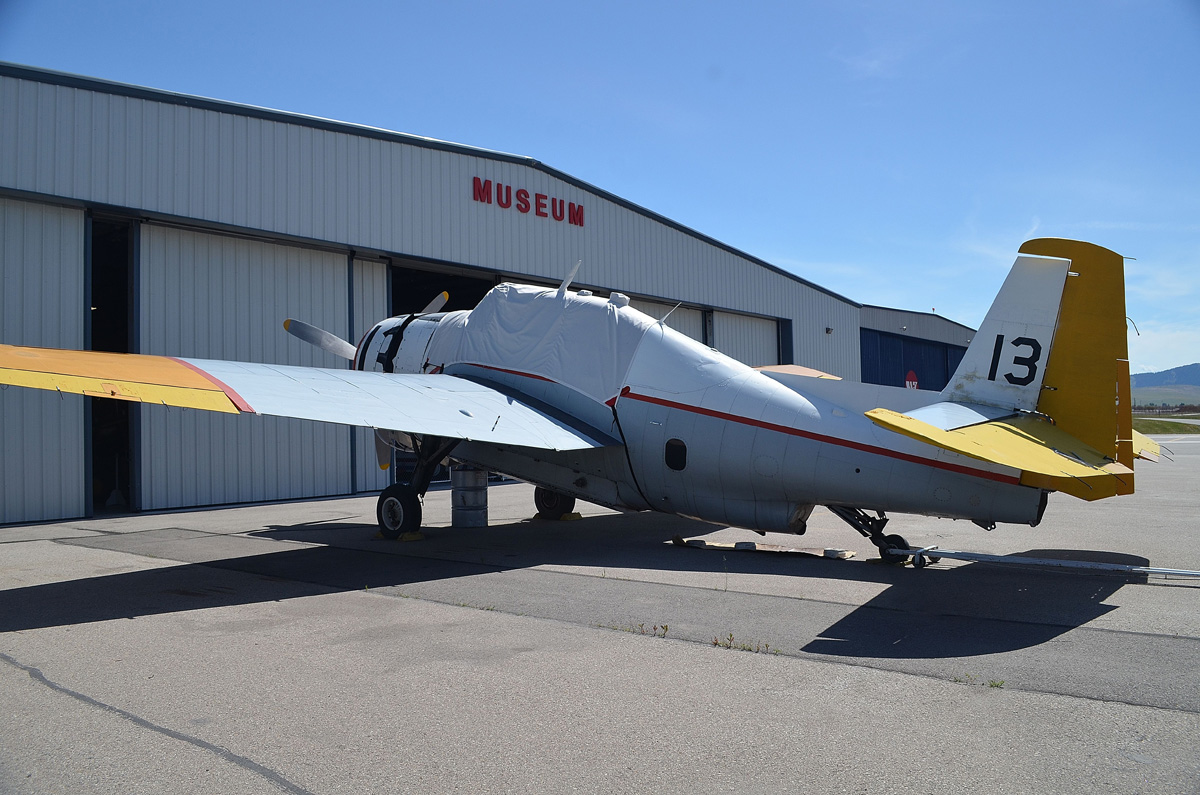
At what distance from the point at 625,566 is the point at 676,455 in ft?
5.33

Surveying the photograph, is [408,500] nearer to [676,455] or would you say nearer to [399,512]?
[399,512]

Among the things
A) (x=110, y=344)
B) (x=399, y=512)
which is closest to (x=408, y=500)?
(x=399, y=512)

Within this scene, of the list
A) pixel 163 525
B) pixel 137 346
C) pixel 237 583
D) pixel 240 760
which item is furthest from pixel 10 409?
pixel 240 760

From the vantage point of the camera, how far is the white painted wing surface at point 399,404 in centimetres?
872

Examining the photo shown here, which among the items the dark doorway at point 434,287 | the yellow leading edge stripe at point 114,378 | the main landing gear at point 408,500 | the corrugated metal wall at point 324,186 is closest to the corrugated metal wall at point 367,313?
the corrugated metal wall at point 324,186

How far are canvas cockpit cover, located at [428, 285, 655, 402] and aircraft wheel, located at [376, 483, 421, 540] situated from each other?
92.9 inches

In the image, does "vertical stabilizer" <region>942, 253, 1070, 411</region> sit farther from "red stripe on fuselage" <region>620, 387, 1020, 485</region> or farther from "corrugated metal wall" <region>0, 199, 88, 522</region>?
"corrugated metal wall" <region>0, 199, 88, 522</region>

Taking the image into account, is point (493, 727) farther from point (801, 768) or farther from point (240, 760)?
point (801, 768)

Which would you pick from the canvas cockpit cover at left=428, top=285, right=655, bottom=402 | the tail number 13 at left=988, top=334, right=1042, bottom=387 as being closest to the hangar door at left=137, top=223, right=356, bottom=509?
the canvas cockpit cover at left=428, top=285, right=655, bottom=402

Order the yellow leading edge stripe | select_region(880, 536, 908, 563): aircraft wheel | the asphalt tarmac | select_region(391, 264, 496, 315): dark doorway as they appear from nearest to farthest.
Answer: the asphalt tarmac → the yellow leading edge stripe → select_region(880, 536, 908, 563): aircraft wheel → select_region(391, 264, 496, 315): dark doorway

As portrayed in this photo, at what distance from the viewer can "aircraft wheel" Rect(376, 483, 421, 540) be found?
11891 mm

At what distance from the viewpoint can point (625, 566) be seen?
950cm

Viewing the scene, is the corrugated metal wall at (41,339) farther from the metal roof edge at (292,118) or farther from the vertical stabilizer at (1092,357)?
the vertical stabilizer at (1092,357)

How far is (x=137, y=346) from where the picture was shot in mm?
16094
